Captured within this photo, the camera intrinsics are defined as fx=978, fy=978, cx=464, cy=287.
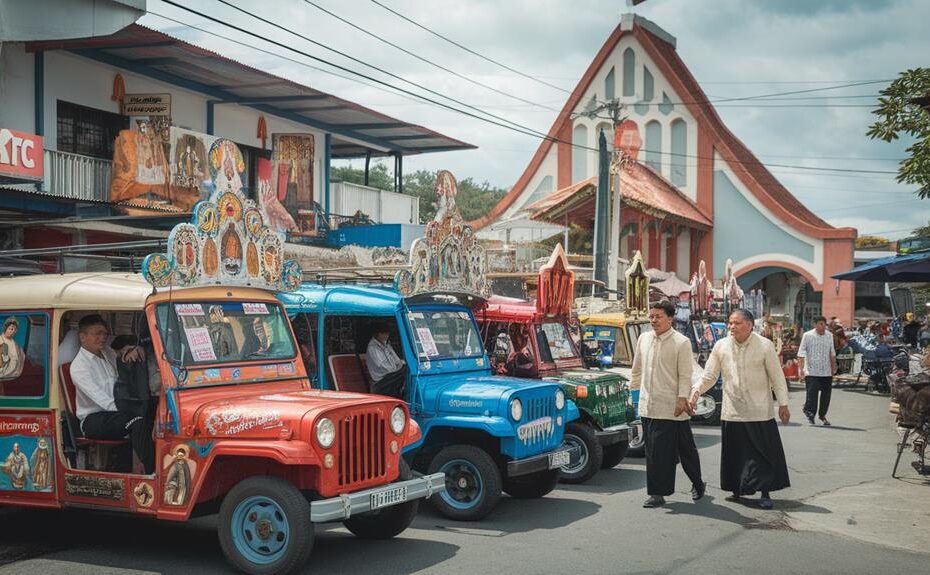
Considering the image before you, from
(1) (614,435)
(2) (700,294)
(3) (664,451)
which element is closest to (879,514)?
(3) (664,451)

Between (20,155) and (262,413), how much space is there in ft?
31.1

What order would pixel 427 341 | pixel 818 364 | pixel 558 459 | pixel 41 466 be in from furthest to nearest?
pixel 818 364 < pixel 427 341 < pixel 558 459 < pixel 41 466

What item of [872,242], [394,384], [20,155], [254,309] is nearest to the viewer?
[254,309]

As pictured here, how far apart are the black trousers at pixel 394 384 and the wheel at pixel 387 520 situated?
174 centimetres

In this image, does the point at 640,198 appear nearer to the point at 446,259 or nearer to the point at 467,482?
the point at 446,259

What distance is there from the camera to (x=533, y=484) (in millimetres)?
9938

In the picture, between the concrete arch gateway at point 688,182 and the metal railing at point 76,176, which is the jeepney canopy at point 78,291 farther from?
the concrete arch gateway at point 688,182

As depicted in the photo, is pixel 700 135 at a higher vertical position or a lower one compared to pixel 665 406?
higher

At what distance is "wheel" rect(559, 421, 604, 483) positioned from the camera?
10.8 metres

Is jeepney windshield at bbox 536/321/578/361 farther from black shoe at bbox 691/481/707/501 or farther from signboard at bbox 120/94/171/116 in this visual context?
signboard at bbox 120/94/171/116

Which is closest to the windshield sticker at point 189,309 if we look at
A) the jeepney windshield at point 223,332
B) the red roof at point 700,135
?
the jeepney windshield at point 223,332

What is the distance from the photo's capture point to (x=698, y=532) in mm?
8391

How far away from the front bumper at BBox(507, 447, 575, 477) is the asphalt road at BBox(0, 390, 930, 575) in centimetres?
45

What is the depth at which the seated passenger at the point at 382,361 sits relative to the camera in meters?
9.73
